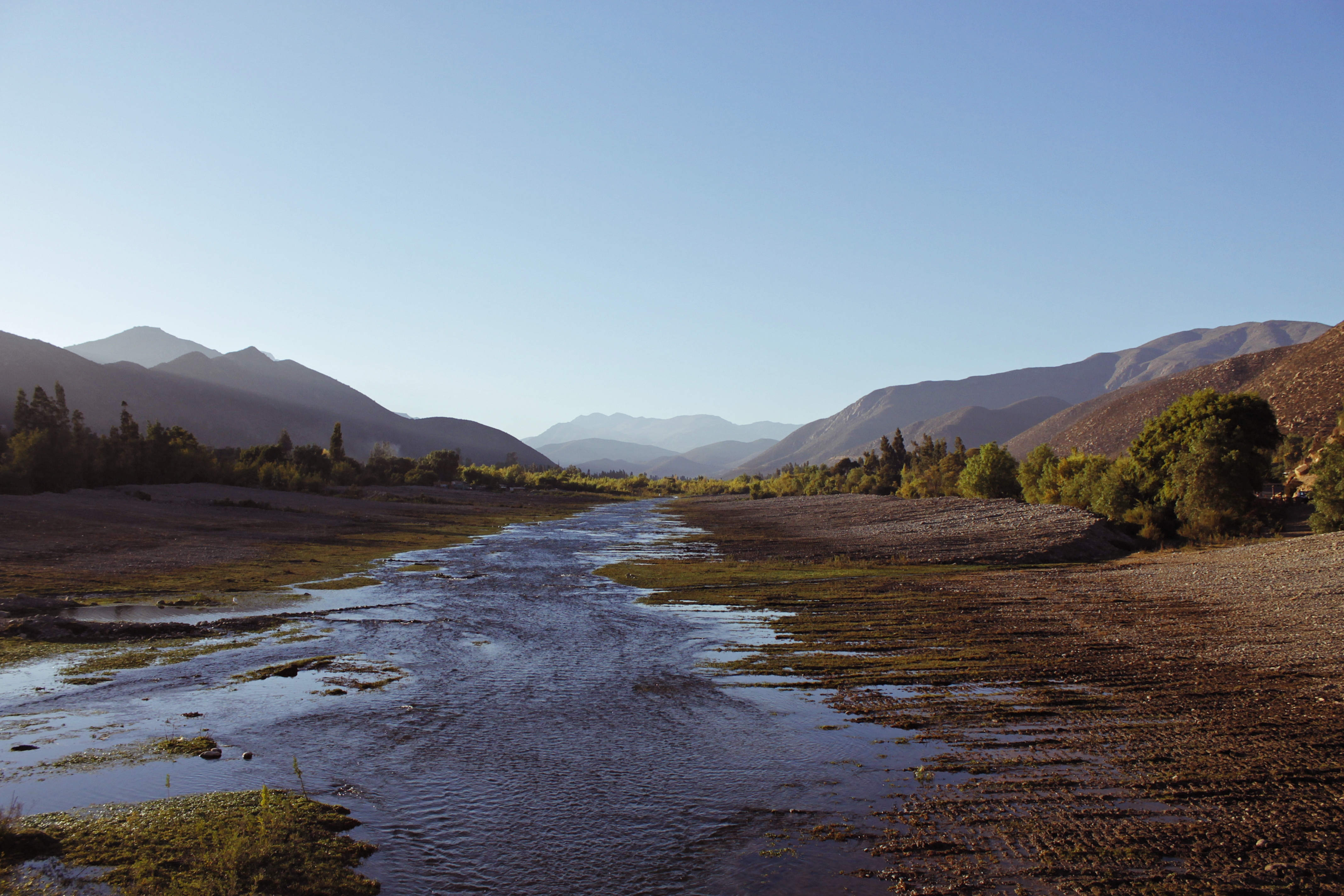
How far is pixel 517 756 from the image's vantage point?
1102cm

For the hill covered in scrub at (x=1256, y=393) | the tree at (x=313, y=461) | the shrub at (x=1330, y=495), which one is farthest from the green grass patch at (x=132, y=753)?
the tree at (x=313, y=461)

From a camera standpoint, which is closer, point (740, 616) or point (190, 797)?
point (190, 797)

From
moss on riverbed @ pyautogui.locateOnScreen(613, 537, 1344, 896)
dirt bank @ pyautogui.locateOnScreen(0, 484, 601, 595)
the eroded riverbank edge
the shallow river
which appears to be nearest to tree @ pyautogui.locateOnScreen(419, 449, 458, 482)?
dirt bank @ pyautogui.locateOnScreen(0, 484, 601, 595)

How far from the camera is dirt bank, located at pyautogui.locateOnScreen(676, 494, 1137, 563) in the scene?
3741cm

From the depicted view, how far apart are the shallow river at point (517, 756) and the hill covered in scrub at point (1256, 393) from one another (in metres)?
72.3

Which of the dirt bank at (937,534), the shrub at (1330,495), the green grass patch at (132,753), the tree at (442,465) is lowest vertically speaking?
the dirt bank at (937,534)

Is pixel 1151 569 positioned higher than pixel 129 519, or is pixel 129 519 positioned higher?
pixel 129 519

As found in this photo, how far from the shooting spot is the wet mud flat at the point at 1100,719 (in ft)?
24.5

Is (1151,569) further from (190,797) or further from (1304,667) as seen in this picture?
(190,797)

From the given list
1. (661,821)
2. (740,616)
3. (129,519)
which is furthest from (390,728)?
(129,519)

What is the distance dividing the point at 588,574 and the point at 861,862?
27356 mm

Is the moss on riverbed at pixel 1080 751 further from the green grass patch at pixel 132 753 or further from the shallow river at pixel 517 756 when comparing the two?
the green grass patch at pixel 132 753

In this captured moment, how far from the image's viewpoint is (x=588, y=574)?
34.3m

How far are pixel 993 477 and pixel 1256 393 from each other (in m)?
24.7
